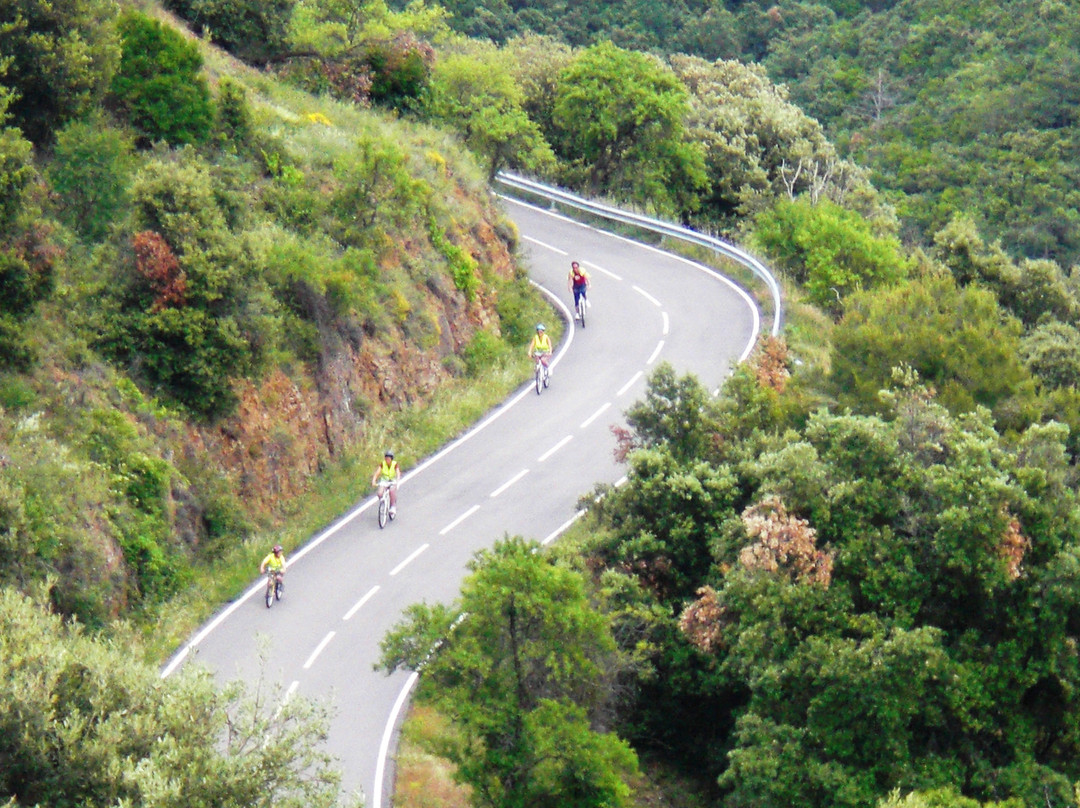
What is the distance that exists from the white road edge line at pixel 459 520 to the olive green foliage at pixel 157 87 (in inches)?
376

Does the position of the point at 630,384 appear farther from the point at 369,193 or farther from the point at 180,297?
the point at 180,297

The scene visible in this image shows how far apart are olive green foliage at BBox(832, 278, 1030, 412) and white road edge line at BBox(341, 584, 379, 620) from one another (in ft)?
30.0

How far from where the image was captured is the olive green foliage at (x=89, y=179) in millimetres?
26438

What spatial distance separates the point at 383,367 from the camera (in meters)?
30.0

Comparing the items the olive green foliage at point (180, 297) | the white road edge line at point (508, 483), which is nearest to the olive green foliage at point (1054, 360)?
the white road edge line at point (508, 483)

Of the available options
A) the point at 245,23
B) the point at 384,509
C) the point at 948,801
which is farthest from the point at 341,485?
the point at 245,23

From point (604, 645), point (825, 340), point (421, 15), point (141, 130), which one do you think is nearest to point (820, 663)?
point (604, 645)

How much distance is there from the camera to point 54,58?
26.7m

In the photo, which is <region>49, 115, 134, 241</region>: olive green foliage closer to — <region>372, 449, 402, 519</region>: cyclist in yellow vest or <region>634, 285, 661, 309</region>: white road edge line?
<region>372, 449, 402, 519</region>: cyclist in yellow vest

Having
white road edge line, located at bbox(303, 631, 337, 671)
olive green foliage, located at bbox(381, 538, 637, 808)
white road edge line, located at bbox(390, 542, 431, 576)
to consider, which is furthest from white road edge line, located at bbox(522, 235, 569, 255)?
olive green foliage, located at bbox(381, 538, 637, 808)

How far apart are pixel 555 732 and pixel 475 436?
488 inches

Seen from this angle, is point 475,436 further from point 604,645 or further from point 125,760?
point 125,760

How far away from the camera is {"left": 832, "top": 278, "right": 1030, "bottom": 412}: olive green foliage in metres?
26.5

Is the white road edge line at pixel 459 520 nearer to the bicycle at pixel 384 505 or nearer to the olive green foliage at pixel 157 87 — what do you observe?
the bicycle at pixel 384 505
